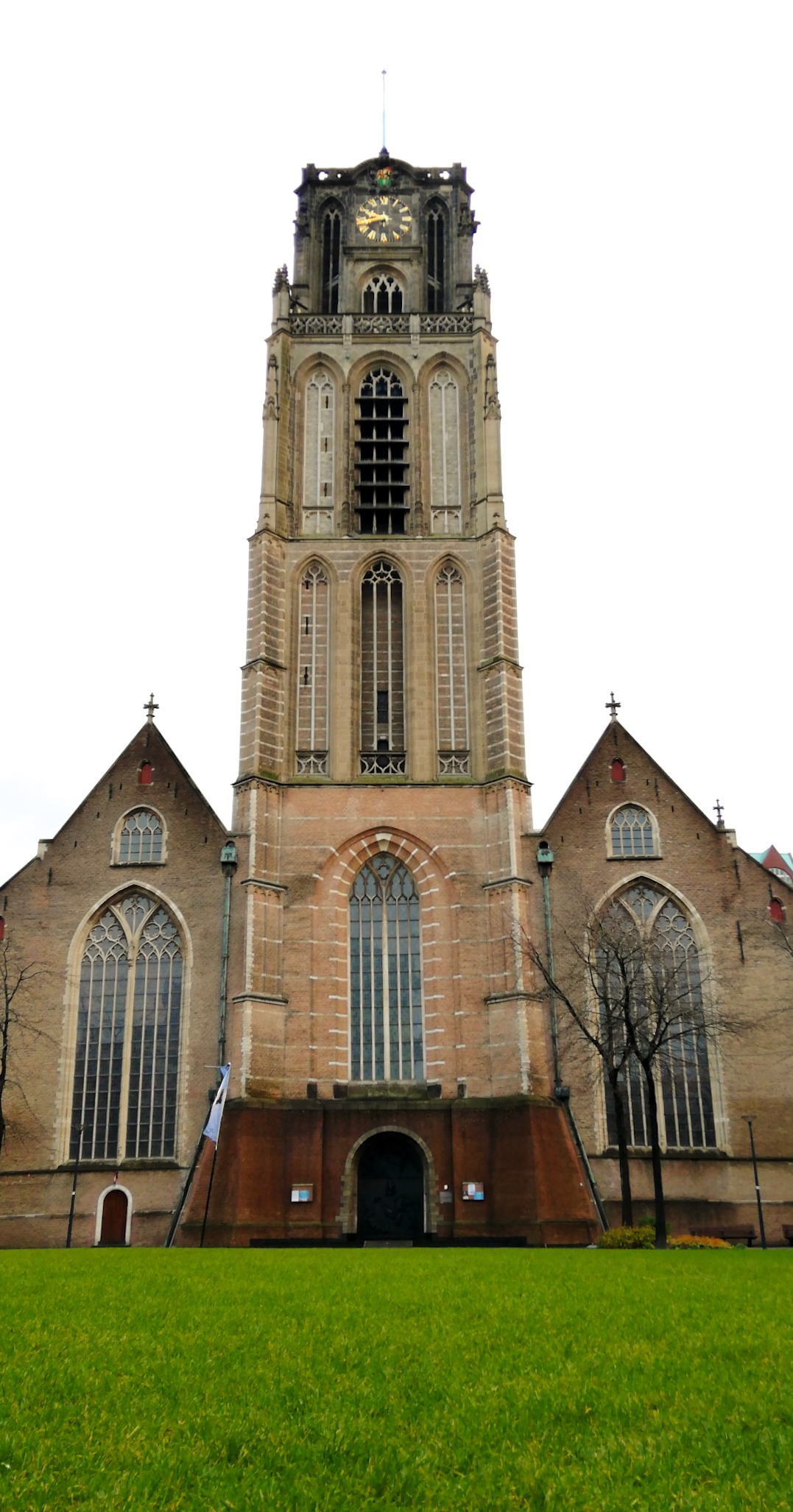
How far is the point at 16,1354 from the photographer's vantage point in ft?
25.9

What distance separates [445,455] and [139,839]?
771 inches

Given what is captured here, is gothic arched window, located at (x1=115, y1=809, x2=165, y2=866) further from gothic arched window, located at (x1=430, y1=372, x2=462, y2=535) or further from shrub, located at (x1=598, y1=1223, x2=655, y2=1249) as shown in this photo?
Result: shrub, located at (x1=598, y1=1223, x2=655, y2=1249)

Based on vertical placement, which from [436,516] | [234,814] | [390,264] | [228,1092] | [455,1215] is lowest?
[455,1215]

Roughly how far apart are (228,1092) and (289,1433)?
3104 cm

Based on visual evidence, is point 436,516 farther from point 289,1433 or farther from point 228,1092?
point 289,1433

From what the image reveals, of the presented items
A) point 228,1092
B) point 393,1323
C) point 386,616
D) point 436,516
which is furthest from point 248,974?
point 393,1323

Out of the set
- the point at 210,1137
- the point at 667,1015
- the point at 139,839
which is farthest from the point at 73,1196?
the point at 667,1015

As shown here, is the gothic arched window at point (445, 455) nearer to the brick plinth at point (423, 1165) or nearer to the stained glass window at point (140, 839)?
the stained glass window at point (140, 839)

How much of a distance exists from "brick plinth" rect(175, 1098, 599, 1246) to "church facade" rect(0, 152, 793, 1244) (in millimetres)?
82

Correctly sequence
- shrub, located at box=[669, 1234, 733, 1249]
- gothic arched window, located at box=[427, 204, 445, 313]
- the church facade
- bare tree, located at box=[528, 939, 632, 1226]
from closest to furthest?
shrub, located at box=[669, 1234, 733, 1249] → bare tree, located at box=[528, 939, 632, 1226] → the church facade → gothic arched window, located at box=[427, 204, 445, 313]

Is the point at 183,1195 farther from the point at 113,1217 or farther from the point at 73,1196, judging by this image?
the point at 73,1196

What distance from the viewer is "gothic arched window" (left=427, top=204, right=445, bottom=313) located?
169ft

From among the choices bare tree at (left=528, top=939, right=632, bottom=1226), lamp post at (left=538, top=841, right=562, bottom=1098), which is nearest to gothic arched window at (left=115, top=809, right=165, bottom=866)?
lamp post at (left=538, top=841, right=562, bottom=1098)

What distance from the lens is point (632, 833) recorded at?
40.7m
